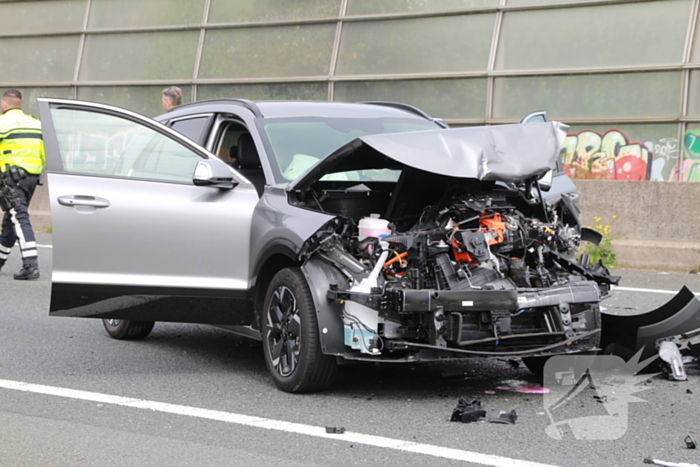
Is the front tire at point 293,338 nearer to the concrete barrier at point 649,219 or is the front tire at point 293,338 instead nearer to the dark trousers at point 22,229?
the dark trousers at point 22,229

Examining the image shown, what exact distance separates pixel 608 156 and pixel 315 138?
413 inches

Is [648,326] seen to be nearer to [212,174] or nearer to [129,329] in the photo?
[212,174]

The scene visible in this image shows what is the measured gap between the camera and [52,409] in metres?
5.77

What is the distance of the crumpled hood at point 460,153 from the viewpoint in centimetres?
589

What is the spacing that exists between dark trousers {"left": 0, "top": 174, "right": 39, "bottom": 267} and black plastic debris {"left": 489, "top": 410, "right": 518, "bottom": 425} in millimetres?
7817

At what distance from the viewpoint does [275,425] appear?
536 centimetres

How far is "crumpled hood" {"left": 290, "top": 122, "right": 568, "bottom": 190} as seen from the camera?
5891 millimetres

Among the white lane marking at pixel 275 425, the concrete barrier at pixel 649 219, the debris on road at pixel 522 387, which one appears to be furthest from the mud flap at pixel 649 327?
the concrete barrier at pixel 649 219

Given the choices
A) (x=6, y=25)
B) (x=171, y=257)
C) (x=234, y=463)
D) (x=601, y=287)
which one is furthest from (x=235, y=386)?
(x=6, y=25)

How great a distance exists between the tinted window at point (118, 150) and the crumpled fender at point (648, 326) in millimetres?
3009

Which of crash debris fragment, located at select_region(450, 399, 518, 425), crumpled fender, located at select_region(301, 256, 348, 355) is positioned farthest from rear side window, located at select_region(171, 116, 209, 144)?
crash debris fragment, located at select_region(450, 399, 518, 425)

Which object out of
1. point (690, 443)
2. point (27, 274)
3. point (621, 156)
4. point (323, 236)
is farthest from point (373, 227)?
point (621, 156)

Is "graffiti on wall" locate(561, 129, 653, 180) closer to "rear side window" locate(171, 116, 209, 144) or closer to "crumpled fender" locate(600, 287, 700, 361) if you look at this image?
"rear side window" locate(171, 116, 209, 144)

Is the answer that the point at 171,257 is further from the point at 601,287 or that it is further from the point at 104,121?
the point at 601,287
